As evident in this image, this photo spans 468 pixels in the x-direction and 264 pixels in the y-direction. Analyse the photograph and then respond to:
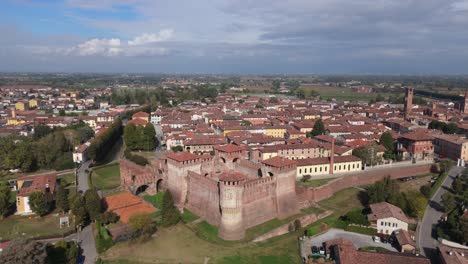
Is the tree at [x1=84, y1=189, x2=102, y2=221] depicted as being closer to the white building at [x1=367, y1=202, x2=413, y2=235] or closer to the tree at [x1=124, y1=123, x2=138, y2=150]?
the white building at [x1=367, y1=202, x2=413, y2=235]

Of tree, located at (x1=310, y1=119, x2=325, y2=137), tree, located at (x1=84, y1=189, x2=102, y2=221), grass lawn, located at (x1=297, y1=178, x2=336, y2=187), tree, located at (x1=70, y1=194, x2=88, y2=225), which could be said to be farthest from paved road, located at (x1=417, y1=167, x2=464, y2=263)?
tree, located at (x1=70, y1=194, x2=88, y2=225)

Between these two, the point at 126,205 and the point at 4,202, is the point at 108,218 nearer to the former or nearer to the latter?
the point at 126,205

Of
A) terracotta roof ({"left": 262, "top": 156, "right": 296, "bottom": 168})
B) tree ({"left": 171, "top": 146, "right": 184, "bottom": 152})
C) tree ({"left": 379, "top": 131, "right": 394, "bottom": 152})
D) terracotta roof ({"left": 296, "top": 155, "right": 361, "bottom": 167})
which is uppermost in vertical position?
terracotta roof ({"left": 262, "top": 156, "right": 296, "bottom": 168})

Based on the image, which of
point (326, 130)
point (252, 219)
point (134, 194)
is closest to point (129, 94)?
point (326, 130)

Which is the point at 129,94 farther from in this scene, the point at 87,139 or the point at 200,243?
the point at 200,243

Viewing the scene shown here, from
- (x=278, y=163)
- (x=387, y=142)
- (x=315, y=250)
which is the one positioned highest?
(x=278, y=163)

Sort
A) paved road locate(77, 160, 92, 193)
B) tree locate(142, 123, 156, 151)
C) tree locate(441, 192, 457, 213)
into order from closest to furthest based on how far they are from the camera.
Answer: tree locate(441, 192, 457, 213) < paved road locate(77, 160, 92, 193) < tree locate(142, 123, 156, 151)

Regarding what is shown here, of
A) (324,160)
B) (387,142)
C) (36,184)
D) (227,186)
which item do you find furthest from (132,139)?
(387,142)
